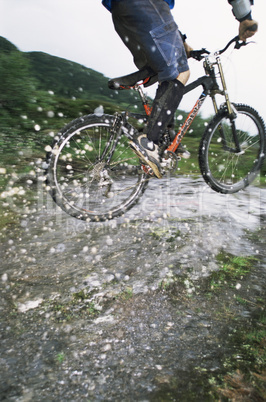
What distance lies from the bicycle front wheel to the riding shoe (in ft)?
2.32

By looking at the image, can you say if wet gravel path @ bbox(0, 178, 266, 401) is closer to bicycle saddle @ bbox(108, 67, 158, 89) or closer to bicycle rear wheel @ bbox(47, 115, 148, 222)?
bicycle rear wheel @ bbox(47, 115, 148, 222)

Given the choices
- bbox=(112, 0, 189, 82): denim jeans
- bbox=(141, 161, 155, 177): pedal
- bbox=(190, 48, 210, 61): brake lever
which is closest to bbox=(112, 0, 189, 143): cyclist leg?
bbox=(112, 0, 189, 82): denim jeans

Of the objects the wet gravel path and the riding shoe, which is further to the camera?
the riding shoe

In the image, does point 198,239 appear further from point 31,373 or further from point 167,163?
point 31,373

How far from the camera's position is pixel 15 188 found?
154 inches

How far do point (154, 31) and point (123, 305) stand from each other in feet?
7.07

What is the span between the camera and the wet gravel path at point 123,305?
1351 mm

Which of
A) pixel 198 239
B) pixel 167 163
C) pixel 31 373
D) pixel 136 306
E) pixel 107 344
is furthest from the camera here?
pixel 167 163

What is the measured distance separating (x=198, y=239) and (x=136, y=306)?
3.55ft

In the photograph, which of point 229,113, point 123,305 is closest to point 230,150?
point 229,113

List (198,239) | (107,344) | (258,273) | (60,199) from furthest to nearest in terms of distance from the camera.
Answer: (60,199) → (198,239) → (258,273) → (107,344)

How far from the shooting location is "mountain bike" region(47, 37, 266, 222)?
3.02m

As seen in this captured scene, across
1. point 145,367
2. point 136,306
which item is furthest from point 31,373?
point 136,306

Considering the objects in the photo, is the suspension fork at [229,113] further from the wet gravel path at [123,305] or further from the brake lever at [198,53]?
the wet gravel path at [123,305]
